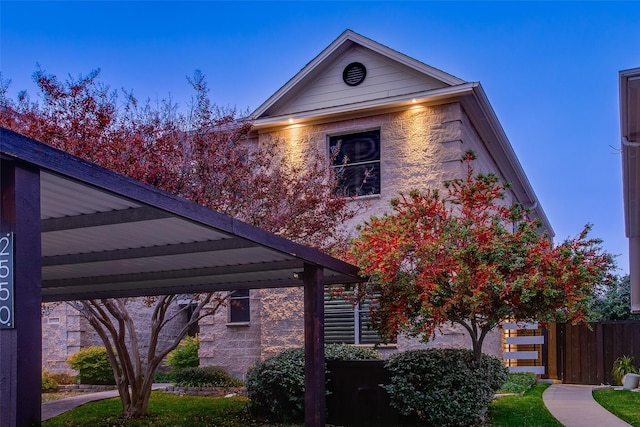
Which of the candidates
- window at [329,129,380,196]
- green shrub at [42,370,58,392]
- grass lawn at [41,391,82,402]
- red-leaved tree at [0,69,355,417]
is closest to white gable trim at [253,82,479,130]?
window at [329,129,380,196]

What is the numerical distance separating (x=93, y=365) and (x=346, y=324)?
23.3ft

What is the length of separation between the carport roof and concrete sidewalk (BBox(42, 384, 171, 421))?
2.62m

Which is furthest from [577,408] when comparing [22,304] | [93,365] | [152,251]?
[93,365]

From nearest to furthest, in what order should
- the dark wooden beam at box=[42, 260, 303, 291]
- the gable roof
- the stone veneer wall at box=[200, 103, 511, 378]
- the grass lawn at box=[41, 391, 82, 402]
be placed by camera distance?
1. the dark wooden beam at box=[42, 260, 303, 291]
2. the stone veneer wall at box=[200, 103, 511, 378]
3. the gable roof
4. the grass lawn at box=[41, 391, 82, 402]

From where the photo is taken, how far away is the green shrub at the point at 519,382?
15630mm

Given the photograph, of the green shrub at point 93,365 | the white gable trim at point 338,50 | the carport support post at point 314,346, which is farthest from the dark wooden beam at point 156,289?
the green shrub at point 93,365

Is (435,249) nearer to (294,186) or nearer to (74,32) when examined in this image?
(294,186)

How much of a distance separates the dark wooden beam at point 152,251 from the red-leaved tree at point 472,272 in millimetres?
3107

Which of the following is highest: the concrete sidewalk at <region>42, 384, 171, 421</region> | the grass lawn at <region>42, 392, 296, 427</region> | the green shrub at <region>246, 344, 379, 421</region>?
the green shrub at <region>246, 344, 379, 421</region>

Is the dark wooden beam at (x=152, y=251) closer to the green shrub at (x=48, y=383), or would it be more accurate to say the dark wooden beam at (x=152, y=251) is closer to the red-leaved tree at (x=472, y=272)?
the red-leaved tree at (x=472, y=272)

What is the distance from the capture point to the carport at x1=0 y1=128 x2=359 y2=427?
4.42 metres

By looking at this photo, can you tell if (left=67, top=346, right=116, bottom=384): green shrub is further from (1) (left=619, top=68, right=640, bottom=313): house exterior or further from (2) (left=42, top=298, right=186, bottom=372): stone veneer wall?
(1) (left=619, top=68, right=640, bottom=313): house exterior

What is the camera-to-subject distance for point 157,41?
102ft

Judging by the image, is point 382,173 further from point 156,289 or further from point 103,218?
point 103,218
